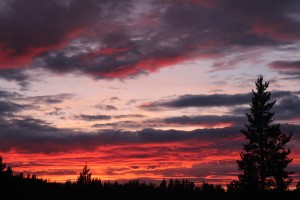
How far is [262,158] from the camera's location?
162ft

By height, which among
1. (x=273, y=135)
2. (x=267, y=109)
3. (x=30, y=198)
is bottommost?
(x=30, y=198)

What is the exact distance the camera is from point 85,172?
92688 millimetres

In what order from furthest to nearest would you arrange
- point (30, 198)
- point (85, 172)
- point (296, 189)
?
point (85, 172) → point (30, 198) → point (296, 189)

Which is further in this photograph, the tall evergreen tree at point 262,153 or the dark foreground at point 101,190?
the dark foreground at point 101,190

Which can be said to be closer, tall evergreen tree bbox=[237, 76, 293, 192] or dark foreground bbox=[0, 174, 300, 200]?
tall evergreen tree bbox=[237, 76, 293, 192]

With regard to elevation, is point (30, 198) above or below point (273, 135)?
below

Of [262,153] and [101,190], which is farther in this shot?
[101,190]

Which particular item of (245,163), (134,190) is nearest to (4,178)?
(134,190)

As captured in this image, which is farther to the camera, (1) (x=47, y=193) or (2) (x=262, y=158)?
(1) (x=47, y=193)

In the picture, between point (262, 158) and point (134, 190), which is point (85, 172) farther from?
point (262, 158)

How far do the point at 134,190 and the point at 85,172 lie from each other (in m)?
11.0

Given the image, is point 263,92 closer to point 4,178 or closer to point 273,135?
point 273,135

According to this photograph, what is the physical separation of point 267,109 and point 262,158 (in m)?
5.94

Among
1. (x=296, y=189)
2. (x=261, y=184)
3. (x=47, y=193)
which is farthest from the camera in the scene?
(x=47, y=193)
